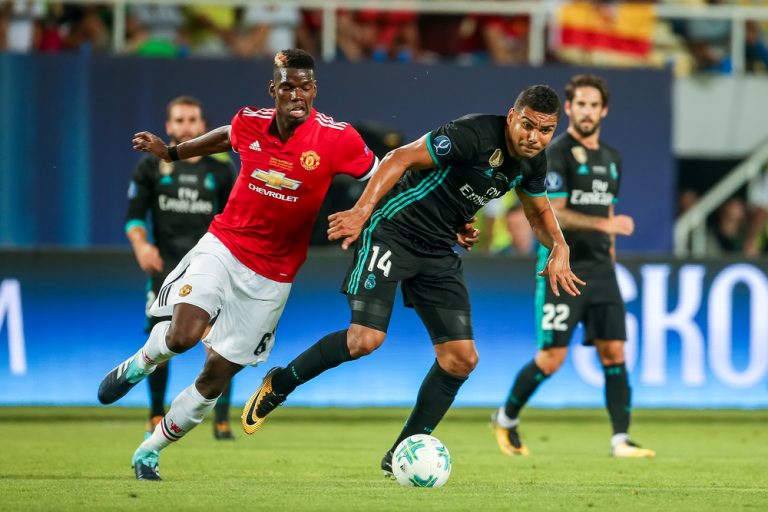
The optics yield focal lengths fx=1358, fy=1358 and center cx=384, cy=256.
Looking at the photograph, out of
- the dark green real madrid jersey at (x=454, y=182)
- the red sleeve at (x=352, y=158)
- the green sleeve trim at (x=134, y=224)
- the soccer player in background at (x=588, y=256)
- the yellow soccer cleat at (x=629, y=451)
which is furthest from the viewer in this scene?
the green sleeve trim at (x=134, y=224)

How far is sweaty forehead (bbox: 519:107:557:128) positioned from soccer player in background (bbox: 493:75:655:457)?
2.47m

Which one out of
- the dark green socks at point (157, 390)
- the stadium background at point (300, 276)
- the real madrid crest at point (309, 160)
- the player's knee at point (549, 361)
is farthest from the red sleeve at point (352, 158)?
the stadium background at point (300, 276)

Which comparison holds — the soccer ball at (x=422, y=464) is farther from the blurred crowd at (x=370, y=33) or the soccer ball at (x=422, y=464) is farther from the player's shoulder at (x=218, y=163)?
the blurred crowd at (x=370, y=33)

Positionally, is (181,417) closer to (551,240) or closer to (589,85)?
(551,240)

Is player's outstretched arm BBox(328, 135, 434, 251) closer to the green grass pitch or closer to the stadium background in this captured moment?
the green grass pitch

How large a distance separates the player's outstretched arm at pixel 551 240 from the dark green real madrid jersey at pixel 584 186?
6.34 ft

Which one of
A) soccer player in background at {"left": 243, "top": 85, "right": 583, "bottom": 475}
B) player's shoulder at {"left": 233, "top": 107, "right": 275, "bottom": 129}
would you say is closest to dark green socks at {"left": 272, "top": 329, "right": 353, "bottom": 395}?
soccer player in background at {"left": 243, "top": 85, "right": 583, "bottom": 475}

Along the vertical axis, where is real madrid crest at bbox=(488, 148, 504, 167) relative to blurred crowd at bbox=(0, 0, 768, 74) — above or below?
below

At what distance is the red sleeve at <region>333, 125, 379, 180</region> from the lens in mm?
7637

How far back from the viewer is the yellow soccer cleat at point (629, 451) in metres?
9.52

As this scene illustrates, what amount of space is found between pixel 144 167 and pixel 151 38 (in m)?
4.49

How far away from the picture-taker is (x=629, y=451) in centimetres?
953

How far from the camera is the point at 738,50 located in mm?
15664

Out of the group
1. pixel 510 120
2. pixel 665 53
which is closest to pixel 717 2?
pixel 665 53
